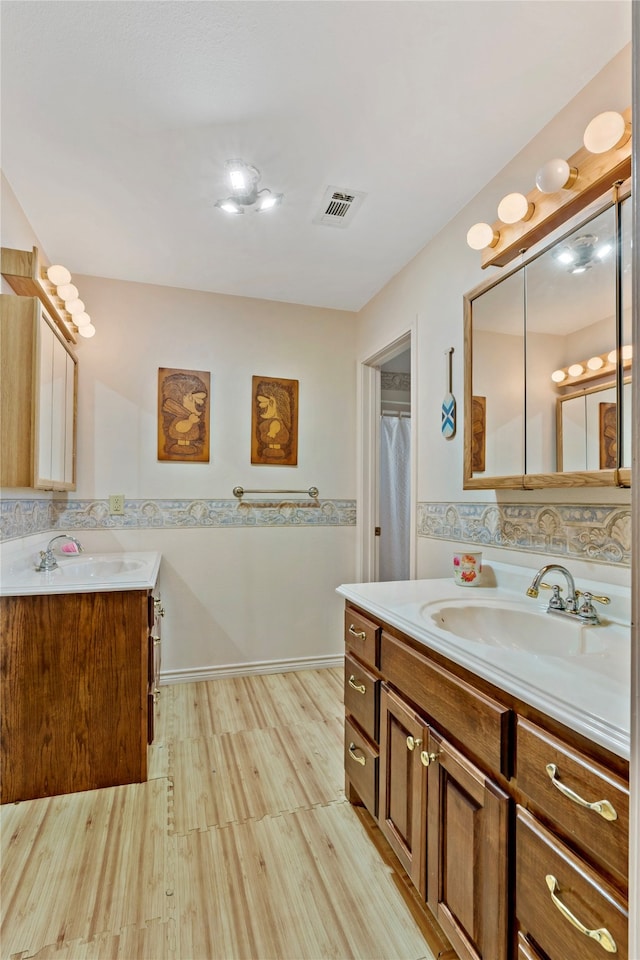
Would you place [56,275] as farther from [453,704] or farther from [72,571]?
[453,704]

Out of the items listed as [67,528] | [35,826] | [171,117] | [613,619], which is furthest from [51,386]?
[613,619]

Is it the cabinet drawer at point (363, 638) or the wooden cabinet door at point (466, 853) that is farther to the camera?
the cabinet drawer at point (363, 638)

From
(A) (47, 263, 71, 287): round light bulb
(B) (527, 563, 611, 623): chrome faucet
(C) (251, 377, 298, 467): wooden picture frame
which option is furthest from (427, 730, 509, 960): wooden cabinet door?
(A) (47, 263, 71, 287): round light bulb

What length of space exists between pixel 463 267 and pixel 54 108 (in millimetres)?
1611

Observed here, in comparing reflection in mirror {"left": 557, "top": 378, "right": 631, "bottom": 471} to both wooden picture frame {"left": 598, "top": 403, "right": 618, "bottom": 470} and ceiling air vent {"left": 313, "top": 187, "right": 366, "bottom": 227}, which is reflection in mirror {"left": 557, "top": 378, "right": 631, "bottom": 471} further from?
ceiling air vent {"left": 313, "top": 187, "right": 366, "bottom": 227}

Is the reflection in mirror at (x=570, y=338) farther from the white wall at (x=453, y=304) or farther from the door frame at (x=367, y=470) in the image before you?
the door frame at (x=367, y=470)

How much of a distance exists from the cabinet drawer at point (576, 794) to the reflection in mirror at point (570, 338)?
75 centimetres

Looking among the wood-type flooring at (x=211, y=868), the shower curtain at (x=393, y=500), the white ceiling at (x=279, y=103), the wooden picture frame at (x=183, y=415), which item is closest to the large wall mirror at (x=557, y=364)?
the white ceiling at (x=279, y=103)

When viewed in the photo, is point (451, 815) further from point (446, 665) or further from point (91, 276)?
point (91, 276)

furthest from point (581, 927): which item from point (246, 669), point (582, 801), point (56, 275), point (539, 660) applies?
point (56, 275)

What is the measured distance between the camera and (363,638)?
1557 millimetres

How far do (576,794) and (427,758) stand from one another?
471 millimetres

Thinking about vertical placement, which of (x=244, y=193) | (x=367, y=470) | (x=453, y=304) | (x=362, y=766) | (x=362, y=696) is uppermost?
(x=244, y=193)

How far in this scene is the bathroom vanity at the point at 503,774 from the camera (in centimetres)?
71
